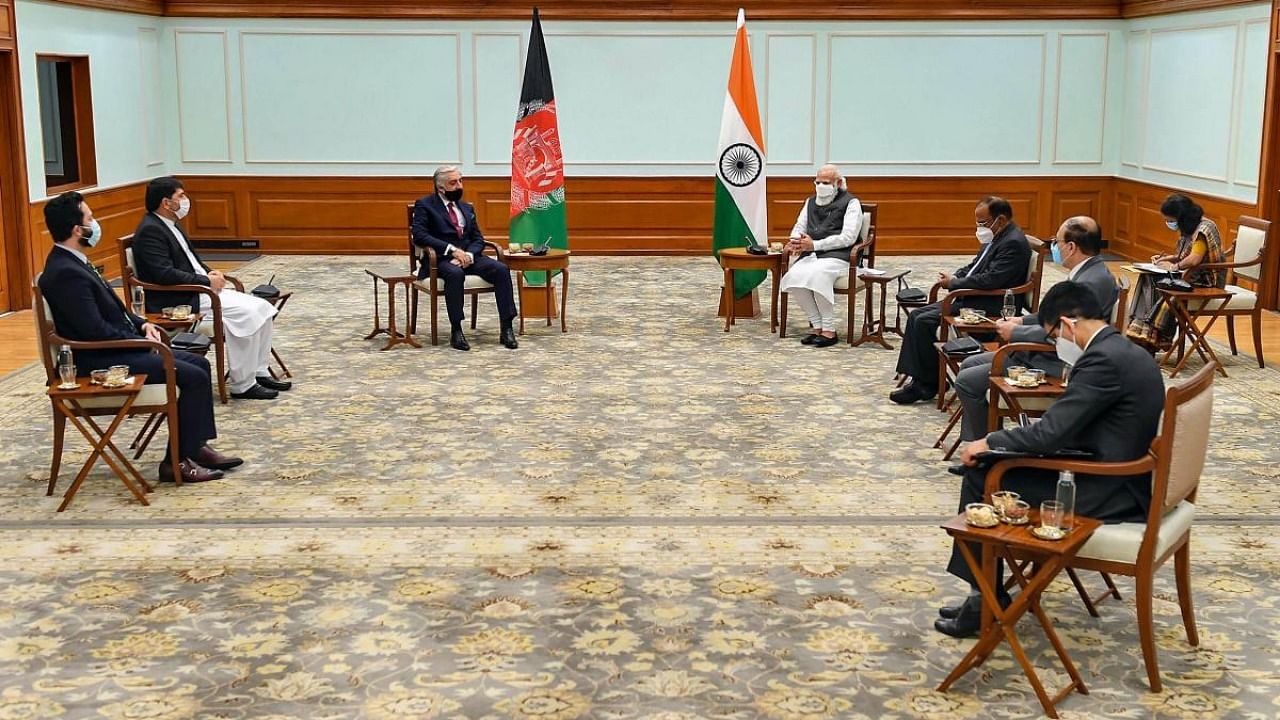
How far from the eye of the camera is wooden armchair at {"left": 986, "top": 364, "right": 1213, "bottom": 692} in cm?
415

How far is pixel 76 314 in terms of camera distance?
6.33 metres

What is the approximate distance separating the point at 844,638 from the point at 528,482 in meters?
2.27

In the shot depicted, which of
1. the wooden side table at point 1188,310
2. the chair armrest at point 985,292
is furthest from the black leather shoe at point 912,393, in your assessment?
the wooden side table at point 1188,310

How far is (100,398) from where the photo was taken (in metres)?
6.20

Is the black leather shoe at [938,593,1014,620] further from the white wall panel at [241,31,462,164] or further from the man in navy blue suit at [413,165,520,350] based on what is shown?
the white wall panel at [241,31,462,164]

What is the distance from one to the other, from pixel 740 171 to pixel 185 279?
4.69 m

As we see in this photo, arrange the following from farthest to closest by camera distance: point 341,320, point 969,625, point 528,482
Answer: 1. point 341,320
2. point 528,482
3. point 969,625

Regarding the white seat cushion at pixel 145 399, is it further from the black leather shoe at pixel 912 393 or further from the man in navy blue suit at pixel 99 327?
the black leather shoe at pixel 912 393

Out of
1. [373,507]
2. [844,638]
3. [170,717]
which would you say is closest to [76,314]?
[373,507]

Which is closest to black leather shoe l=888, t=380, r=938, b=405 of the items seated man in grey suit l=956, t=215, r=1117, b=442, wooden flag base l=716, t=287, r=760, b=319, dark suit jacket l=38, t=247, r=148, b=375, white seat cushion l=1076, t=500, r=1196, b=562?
seated man in grey suit l=956, t=215, r=1117, b=442

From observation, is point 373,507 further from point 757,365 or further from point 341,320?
point 341,320

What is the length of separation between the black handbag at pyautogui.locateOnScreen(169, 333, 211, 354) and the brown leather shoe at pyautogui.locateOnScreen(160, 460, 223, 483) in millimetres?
688

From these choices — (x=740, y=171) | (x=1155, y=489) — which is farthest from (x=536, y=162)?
(x=1155, y=489)

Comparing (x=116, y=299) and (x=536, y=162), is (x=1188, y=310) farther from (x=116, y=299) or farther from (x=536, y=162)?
(x=116, y=299)
